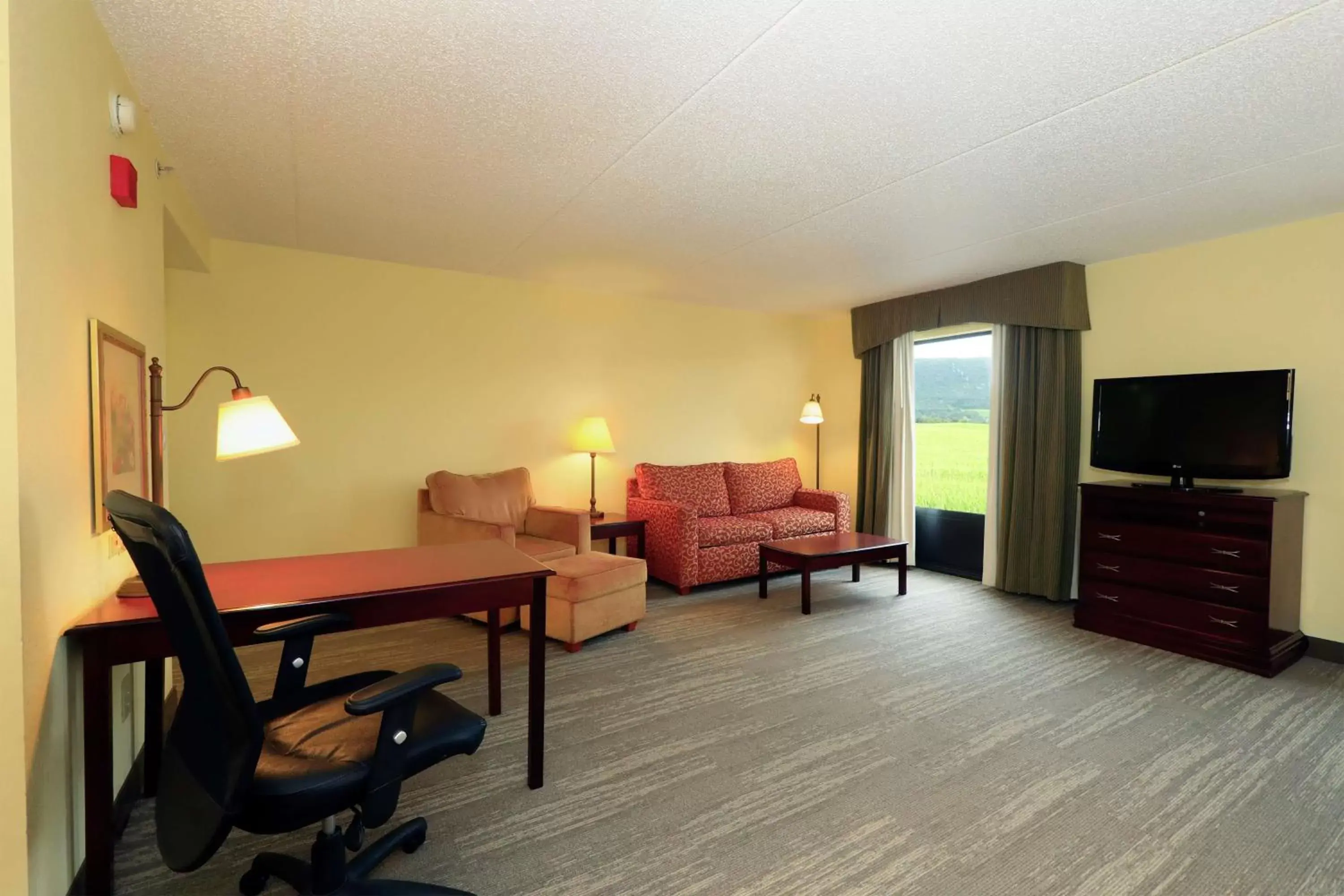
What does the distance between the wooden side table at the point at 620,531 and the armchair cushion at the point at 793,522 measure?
3.03 ft

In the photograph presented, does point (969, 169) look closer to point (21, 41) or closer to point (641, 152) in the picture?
point (641, 152)

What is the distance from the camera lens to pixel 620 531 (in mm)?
4719

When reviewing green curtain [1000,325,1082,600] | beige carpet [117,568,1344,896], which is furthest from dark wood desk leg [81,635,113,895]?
green curtain [1000,325,1082,600]

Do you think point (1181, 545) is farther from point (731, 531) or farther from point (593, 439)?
point (593, 439)

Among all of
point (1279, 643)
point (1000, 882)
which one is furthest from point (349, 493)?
point (1279, 643)

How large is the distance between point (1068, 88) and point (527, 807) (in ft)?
9.71

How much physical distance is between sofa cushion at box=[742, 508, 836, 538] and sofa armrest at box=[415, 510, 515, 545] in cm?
224

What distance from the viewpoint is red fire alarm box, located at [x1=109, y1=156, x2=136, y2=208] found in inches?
73.2

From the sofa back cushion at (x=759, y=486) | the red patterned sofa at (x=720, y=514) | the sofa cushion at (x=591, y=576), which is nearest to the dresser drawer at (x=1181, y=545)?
the red patterned sofa at (x=720, y=514)

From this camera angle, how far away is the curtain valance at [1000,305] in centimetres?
426

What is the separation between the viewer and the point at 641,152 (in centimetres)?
258

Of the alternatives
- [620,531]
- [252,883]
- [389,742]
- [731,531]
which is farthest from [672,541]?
[389,742]

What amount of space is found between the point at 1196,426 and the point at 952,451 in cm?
190

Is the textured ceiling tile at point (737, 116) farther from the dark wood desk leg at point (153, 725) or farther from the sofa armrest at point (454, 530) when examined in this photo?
the dark wood desk leg at point (153, 725)
